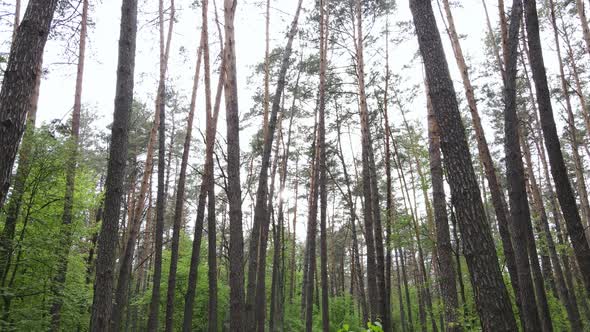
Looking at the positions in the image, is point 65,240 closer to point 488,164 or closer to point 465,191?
point 465,191

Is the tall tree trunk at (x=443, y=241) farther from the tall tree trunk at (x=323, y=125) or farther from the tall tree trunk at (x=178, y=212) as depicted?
the tall tree trunk at (x=178, y=212)

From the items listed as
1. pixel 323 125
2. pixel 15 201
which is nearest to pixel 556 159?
pixel 323 125

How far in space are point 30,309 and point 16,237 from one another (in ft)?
4.77

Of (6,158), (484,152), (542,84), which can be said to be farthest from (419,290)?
(6,158)

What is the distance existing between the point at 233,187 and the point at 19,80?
373 centimetres

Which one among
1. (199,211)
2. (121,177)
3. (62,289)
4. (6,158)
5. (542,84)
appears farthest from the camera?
(199,211)

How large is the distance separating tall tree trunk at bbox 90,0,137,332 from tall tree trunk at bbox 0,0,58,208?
1.29 meters

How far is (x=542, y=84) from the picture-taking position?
20.3ft

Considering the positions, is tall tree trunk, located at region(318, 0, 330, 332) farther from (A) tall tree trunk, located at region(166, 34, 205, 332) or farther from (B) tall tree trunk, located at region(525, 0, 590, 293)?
(B) tall tree trunk, located at region(525, 0, 590, 293)

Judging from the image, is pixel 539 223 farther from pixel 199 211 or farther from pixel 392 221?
pixel 199 211

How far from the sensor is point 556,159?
5.82 metres

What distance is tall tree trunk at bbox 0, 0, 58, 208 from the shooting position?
3.29 m

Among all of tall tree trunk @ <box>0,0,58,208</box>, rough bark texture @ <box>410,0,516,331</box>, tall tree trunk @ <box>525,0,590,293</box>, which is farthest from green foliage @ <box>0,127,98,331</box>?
tall tree trunk @ <box>525,0,590,293</box>

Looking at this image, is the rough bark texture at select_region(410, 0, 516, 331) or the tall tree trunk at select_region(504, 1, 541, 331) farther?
the tall tree trunk at select_region(504, 1, 541, 331)
